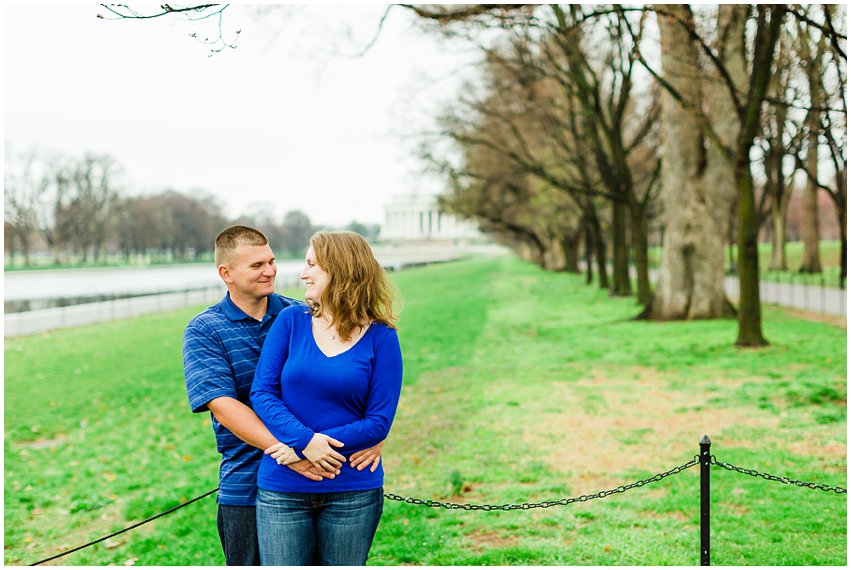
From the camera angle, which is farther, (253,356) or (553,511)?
(553,511)

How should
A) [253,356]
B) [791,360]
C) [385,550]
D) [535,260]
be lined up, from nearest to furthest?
[253,356] < [385,550] < [791,360] < [535,260]

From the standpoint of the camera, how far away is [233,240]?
3779 mm

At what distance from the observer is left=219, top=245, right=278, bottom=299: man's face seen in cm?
375

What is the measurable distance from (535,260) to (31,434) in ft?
249

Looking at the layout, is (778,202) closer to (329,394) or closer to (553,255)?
(553,255)

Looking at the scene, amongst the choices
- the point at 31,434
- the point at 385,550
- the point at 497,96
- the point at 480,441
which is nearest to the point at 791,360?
the point at 480,441

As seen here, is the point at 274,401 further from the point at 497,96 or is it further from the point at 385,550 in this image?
the point at 497,96

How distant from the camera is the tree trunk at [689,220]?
2136 cm

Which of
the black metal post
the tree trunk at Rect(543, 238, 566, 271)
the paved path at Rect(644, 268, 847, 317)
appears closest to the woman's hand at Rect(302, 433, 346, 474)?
the black metal post

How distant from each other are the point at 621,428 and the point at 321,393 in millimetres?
7782

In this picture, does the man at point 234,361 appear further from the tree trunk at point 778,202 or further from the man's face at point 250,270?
the tree trunk at point 778,202

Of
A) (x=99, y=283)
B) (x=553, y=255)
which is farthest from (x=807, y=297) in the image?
(x=99, y=283)

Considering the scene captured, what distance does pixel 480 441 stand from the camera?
1031 cm

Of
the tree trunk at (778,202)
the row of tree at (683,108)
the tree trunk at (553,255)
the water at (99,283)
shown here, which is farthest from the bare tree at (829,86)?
the tree trunk at (553,255)
